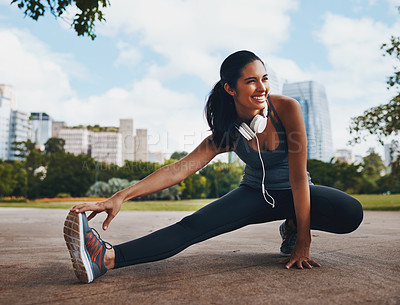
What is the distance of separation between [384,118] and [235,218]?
34.8 feet

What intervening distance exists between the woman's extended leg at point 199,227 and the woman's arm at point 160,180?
0.63ft

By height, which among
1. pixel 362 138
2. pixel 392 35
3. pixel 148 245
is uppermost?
pixel 392 35

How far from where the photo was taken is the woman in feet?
5.87

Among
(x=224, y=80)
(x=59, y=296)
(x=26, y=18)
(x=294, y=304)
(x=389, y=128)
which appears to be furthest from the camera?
(x=389, y=128)

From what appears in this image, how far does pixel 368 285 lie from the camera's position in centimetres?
144

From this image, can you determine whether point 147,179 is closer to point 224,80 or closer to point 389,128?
point 224,80

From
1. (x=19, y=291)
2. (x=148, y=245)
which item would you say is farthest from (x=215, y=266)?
(x=19, y=291)

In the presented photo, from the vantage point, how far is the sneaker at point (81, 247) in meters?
1.52

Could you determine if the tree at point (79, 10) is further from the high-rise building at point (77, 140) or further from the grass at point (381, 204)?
the high-rise building at point (77, 140)

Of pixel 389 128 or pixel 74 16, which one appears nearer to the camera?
pixel 74 16

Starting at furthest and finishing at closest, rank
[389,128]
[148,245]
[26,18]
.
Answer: [389,128], [26,18], [148,245]

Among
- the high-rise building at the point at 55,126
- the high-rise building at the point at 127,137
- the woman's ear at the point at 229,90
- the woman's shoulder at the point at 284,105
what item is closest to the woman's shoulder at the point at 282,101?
the woman's shoulder at the point at 284,105

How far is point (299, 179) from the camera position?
1.84m

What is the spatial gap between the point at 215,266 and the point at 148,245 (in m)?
0.37
